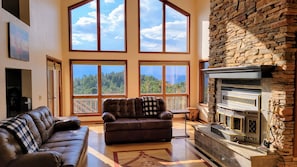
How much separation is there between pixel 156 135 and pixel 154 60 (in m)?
3.01

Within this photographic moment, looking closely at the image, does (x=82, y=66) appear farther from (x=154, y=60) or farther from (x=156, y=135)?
(x=156, y=135)

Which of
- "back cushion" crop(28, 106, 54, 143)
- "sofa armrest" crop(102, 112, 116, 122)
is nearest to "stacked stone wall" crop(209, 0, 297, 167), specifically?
"sofa armrest" crop(102, 112, 116, 122)

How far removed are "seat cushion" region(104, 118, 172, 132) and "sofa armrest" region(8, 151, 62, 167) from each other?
242 centimetres

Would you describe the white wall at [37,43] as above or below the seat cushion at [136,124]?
above

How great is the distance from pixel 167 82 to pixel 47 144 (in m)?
4.75

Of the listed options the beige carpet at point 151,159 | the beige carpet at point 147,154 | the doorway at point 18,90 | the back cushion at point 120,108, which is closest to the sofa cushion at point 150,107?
the back cushion at point 120,108

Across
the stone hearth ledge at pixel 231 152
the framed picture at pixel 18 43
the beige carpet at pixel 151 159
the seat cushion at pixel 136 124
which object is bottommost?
the beige carpet at pixel 151 159

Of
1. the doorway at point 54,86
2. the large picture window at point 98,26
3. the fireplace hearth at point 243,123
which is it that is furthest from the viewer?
the large picture window at point 98,26

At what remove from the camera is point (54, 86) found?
19.3 feet

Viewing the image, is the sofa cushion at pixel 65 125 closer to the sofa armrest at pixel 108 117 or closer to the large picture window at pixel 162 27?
the sofa armrest at pixel 108 117

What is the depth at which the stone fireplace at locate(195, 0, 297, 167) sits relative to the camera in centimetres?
304

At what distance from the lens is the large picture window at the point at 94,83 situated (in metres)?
7.01

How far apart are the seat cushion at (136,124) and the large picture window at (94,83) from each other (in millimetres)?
2327

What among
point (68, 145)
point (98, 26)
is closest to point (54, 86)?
point (98, 26)
